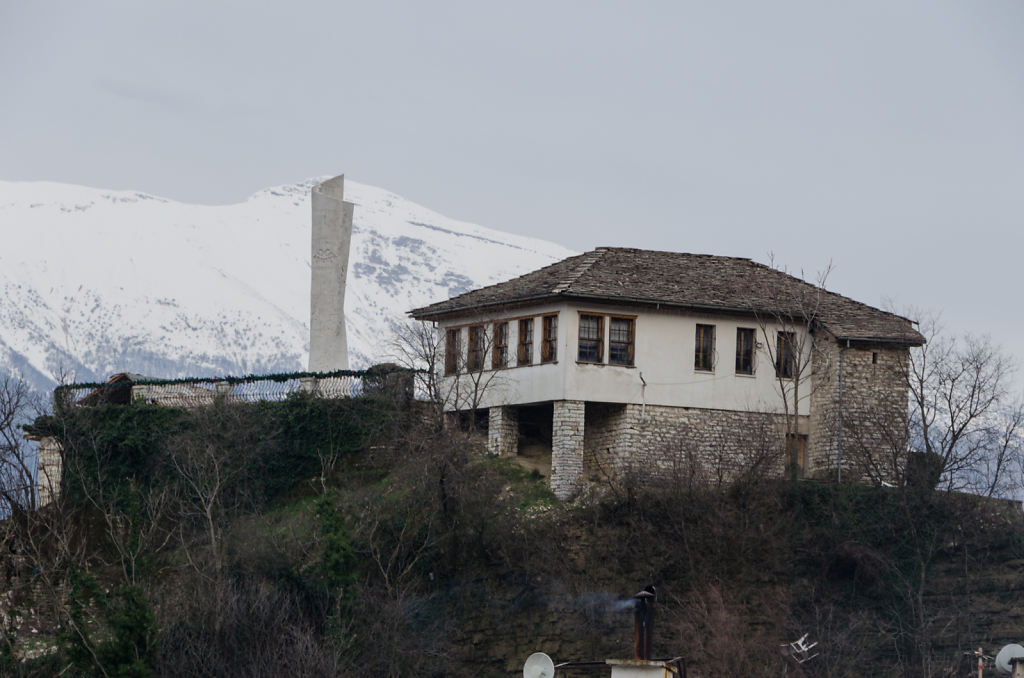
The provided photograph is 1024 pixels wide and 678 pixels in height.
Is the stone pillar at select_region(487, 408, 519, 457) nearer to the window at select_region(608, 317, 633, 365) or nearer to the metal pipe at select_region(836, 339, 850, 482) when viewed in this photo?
the window at select_region(608, 317, 633, 365)

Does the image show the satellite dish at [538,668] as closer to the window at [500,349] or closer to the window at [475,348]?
the window at [500,349]

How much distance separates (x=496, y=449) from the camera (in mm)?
48875

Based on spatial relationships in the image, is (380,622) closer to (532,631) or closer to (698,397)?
(532,631)

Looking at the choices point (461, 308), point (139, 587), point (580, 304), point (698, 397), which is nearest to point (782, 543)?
point (698, 397)

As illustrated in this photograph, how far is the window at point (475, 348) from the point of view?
50.1 metres

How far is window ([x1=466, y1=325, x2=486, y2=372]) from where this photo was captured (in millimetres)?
50062

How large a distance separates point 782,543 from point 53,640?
20.0 meters

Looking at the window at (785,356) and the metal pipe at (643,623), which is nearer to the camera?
the metal pipe at (643,623)

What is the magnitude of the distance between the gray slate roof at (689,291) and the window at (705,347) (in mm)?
778

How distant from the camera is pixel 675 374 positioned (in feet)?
157

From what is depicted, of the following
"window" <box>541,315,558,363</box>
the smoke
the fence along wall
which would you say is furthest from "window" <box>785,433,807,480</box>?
the fence along wall

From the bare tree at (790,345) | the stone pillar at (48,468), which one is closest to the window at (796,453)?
the bare tree at (790,345)

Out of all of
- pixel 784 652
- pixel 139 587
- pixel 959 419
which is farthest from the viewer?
pixel 959 419

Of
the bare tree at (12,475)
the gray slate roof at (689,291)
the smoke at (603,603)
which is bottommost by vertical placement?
the smoke at (603,603)
